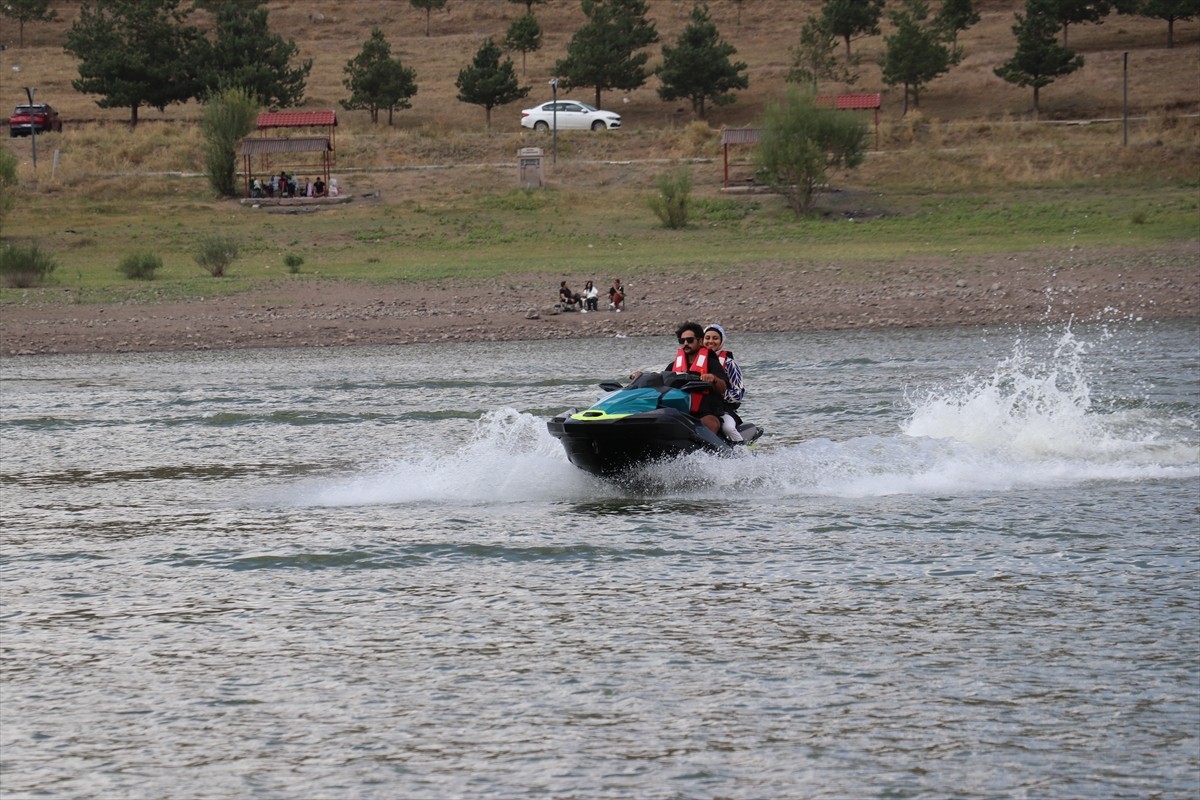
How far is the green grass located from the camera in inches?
1324

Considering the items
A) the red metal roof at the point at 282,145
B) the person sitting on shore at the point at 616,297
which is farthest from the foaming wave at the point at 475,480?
the red metal roof at the point at 282,145

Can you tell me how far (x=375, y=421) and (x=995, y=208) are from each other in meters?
24.9

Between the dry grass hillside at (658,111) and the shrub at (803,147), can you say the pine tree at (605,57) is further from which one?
the shrub at (803,147)

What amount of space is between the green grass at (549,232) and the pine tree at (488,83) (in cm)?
2047

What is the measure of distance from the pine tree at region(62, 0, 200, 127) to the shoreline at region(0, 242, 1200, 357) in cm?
3626

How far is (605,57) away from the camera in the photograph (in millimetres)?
68250

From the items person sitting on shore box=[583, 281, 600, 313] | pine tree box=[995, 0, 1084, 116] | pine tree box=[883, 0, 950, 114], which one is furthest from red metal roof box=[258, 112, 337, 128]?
person sitting on shore box=[583, 281, 600, 313]

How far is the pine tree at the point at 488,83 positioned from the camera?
6550 centimetres

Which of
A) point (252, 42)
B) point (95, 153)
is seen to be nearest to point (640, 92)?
point (252, 42)

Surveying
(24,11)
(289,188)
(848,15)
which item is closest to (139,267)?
(289,188)

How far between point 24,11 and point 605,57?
130ft

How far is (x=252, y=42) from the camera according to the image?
66.4 m

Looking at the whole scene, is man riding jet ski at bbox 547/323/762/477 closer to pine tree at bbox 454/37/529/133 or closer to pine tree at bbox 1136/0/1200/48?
pine tree at bbox 454/37/529/133

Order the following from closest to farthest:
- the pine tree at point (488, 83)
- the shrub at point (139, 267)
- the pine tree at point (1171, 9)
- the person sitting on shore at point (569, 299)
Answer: the person sitting on shore at point (569, 299), the shrub at point (139, 267), the pine tree at point (488, 83), the pine tree at point (1171, 9)
